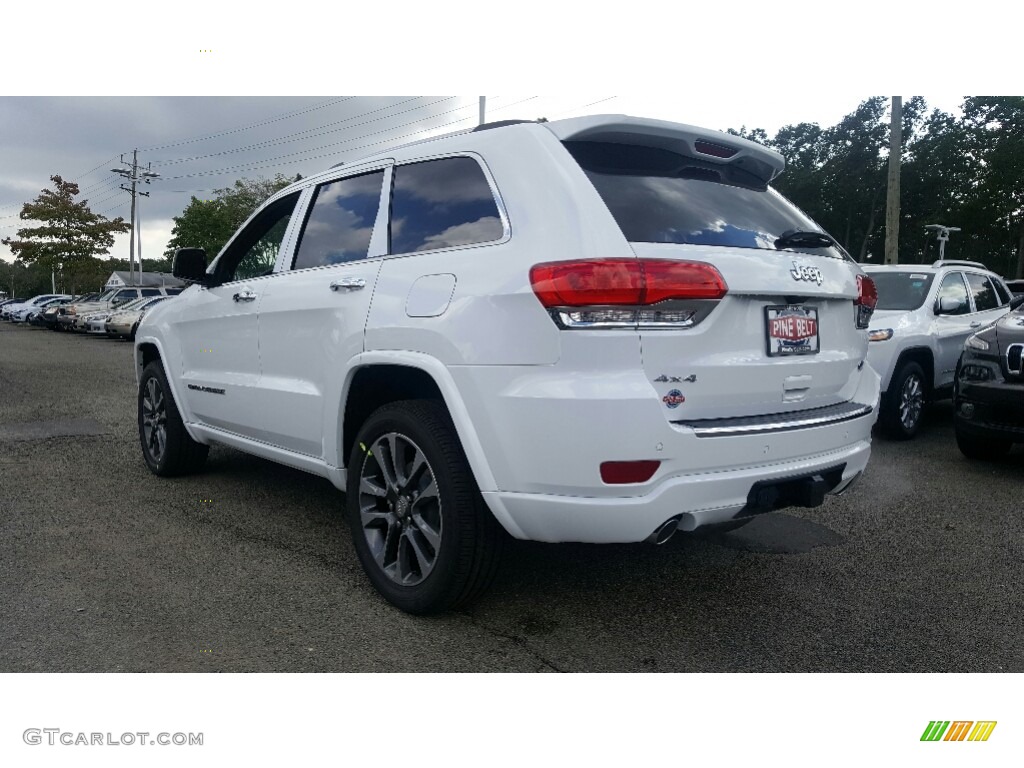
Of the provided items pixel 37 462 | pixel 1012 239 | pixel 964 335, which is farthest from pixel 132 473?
pixel 1012 239

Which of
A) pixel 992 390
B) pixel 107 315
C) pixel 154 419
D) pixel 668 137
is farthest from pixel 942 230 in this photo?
pixel 668 137

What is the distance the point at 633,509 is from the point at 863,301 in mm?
1614

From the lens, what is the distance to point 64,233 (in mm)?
43375

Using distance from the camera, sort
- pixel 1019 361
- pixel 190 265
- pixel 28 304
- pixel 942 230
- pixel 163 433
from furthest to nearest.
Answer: pixel 28 304 → pixel 942 230 → pixel 1019 361 → pixel 163 433 → pixel 190 265

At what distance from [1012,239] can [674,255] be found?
41.4 m

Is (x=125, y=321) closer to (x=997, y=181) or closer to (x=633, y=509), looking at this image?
(x=633, y=509)

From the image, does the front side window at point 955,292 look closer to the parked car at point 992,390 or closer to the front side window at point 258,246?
the parked car at point 992,390

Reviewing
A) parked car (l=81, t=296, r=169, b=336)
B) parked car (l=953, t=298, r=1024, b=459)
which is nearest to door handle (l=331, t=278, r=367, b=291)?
parked car (l=953, t=298, r=1024, b=459)

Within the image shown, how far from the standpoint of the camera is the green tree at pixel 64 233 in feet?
139

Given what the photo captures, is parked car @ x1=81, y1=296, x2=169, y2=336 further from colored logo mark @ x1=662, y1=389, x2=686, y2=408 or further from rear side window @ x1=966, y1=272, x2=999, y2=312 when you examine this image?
colored logo mark @ x1=662, y1=389, x2=686, y2=408

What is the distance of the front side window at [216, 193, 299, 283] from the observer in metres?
4.31

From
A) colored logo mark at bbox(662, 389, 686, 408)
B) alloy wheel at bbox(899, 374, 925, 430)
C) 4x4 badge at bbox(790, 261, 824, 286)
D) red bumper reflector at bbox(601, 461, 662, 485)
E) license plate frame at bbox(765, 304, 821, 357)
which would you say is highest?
4x4 badge at bbox(790, 261, 824, 286)

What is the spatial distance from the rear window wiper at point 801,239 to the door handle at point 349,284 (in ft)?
5.49
